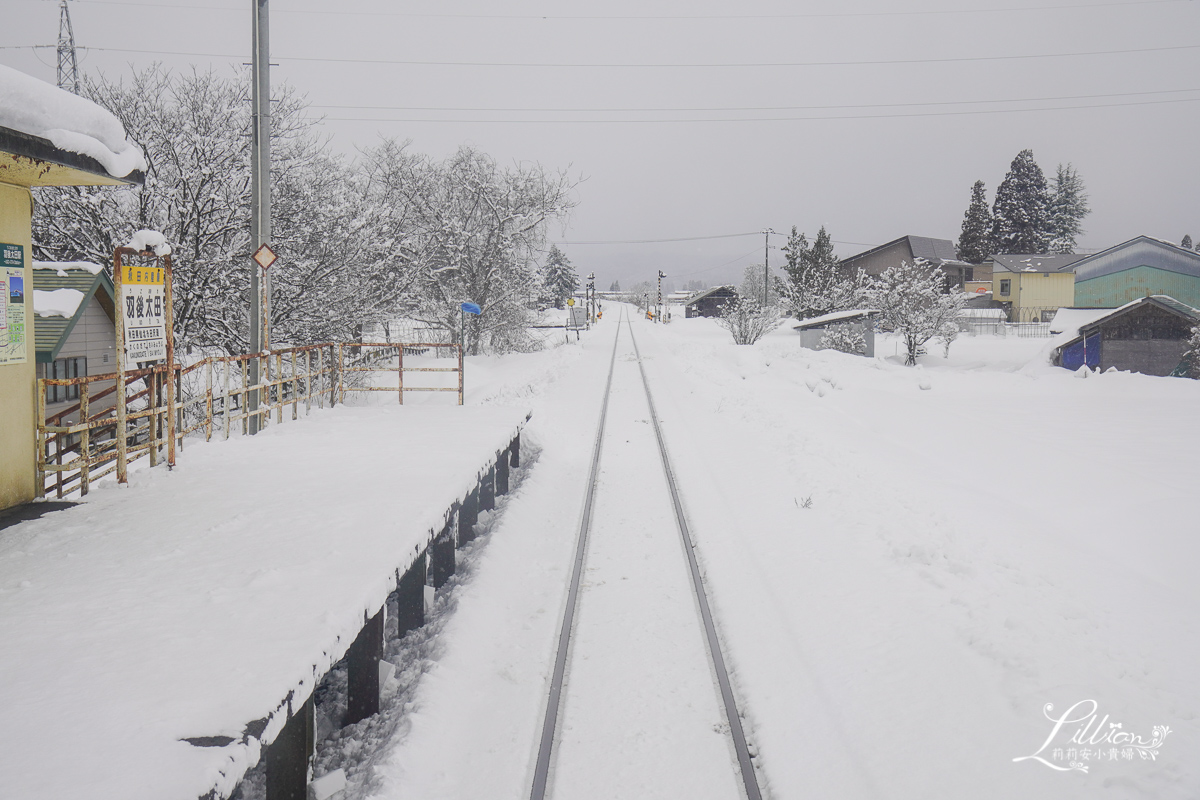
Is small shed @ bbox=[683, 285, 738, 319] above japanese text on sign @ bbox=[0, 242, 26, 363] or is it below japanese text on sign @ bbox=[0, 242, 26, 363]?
above

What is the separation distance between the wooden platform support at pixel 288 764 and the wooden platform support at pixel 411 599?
6.98 ft

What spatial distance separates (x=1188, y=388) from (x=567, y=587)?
73.2 feet

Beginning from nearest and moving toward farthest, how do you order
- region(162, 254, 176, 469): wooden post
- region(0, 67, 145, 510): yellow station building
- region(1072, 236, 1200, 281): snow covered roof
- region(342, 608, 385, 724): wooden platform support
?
1. region(342, 608, 385, 724): wooden platform support
2. region(0, 67, 145, 510): yellow station building
3. region(162, 254, 176, 469): wooden post
4. region(1072, 236, 1200, 281): snow covered roof

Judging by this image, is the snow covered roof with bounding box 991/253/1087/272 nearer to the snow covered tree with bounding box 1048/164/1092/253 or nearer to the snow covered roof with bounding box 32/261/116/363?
the snow covered tree with bounding box 1048/164/1092/253

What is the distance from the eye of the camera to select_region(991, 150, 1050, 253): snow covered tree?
3002 inches

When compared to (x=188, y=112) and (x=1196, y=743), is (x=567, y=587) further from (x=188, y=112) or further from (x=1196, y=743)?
(x=188, y=112)

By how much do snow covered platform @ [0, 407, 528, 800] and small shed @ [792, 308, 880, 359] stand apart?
29416 mm

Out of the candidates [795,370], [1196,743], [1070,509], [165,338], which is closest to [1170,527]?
[1070,509]

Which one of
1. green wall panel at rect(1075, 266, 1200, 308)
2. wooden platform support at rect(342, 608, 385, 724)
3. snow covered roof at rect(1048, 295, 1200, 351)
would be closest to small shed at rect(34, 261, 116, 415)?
wooden platform support at rect(342, 608, 385, 724)

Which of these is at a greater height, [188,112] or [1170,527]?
[188,112]

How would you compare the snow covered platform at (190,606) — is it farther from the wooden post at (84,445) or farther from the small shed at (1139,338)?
the small shed at (1139,338)

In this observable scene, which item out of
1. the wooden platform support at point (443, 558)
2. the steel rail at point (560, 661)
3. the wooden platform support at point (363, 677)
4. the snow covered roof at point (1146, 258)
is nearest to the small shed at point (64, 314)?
the wooden platform support at point (443, 558)

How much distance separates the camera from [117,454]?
6879mm

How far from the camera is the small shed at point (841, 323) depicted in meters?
33.6
